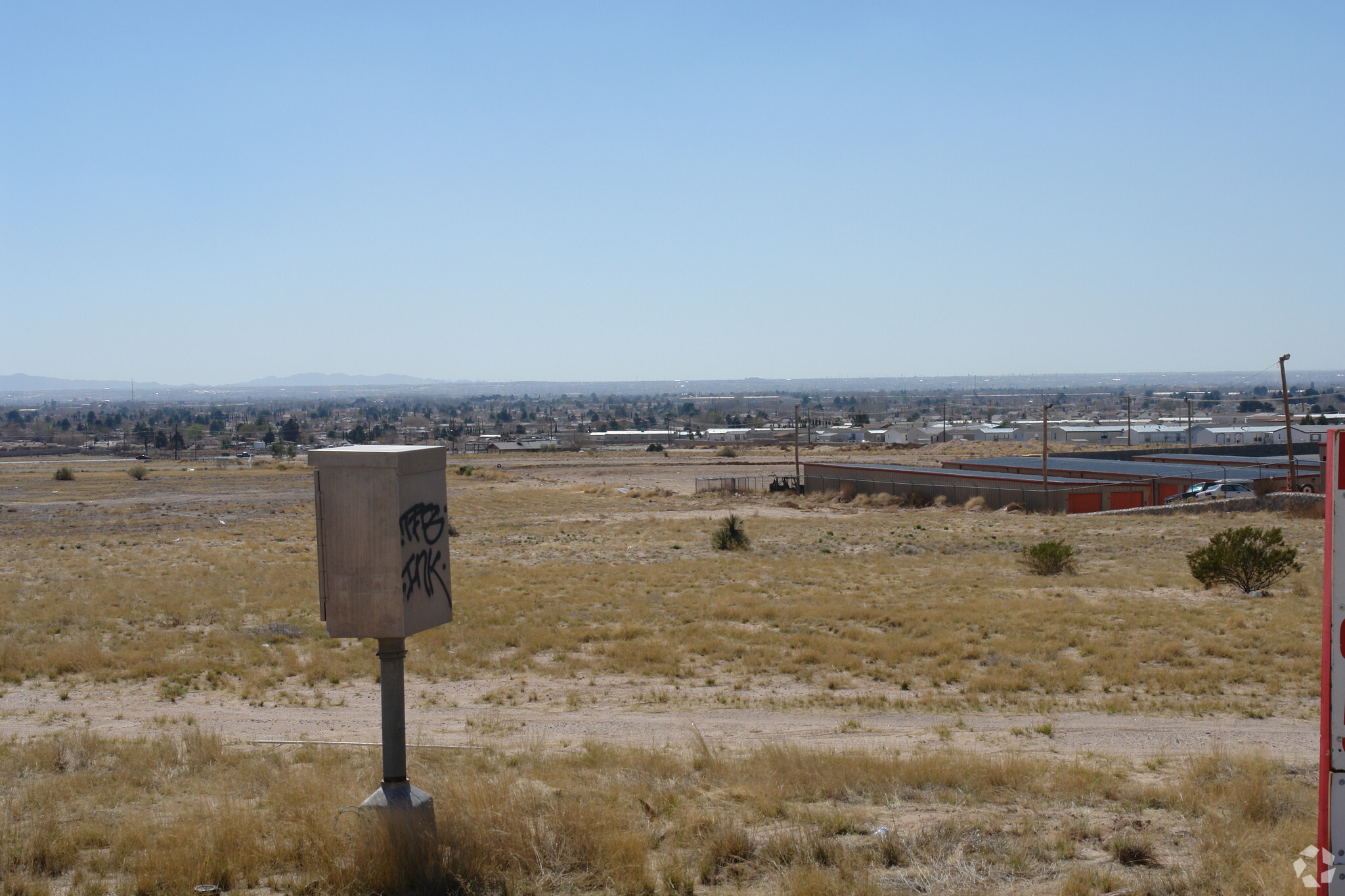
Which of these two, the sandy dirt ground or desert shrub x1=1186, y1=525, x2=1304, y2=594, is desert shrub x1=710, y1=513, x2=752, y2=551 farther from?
the sandy dirt ground

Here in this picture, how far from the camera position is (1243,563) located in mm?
24516

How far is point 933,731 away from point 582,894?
7.31 meters

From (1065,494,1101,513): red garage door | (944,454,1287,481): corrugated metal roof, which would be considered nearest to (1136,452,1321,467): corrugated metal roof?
(944,454,1287,481): corrugated metal roof

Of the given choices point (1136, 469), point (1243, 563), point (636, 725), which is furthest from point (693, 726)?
point (1136, 469)

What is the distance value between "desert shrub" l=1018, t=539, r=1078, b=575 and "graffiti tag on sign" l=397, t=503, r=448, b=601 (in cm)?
2483

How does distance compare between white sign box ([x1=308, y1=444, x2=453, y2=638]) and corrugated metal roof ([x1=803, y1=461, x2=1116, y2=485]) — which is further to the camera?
corrugated metal roof ([x1=803, y1=461, x2=1116, y2=485])

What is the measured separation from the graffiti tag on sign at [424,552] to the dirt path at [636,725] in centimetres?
502

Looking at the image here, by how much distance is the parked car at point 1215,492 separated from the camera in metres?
52.5

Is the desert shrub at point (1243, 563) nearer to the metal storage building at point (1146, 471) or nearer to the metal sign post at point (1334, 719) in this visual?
the metal sign post at point (1334, 719)

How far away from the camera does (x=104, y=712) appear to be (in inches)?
532

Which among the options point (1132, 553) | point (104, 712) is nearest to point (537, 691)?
point (104, 712)

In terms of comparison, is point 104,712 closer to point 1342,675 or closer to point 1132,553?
point 1342,675

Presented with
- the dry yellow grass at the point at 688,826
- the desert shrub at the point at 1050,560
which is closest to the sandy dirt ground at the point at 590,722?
the dry yellow grass at the point at 688,826

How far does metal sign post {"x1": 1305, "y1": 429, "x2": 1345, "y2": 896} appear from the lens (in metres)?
4.13
